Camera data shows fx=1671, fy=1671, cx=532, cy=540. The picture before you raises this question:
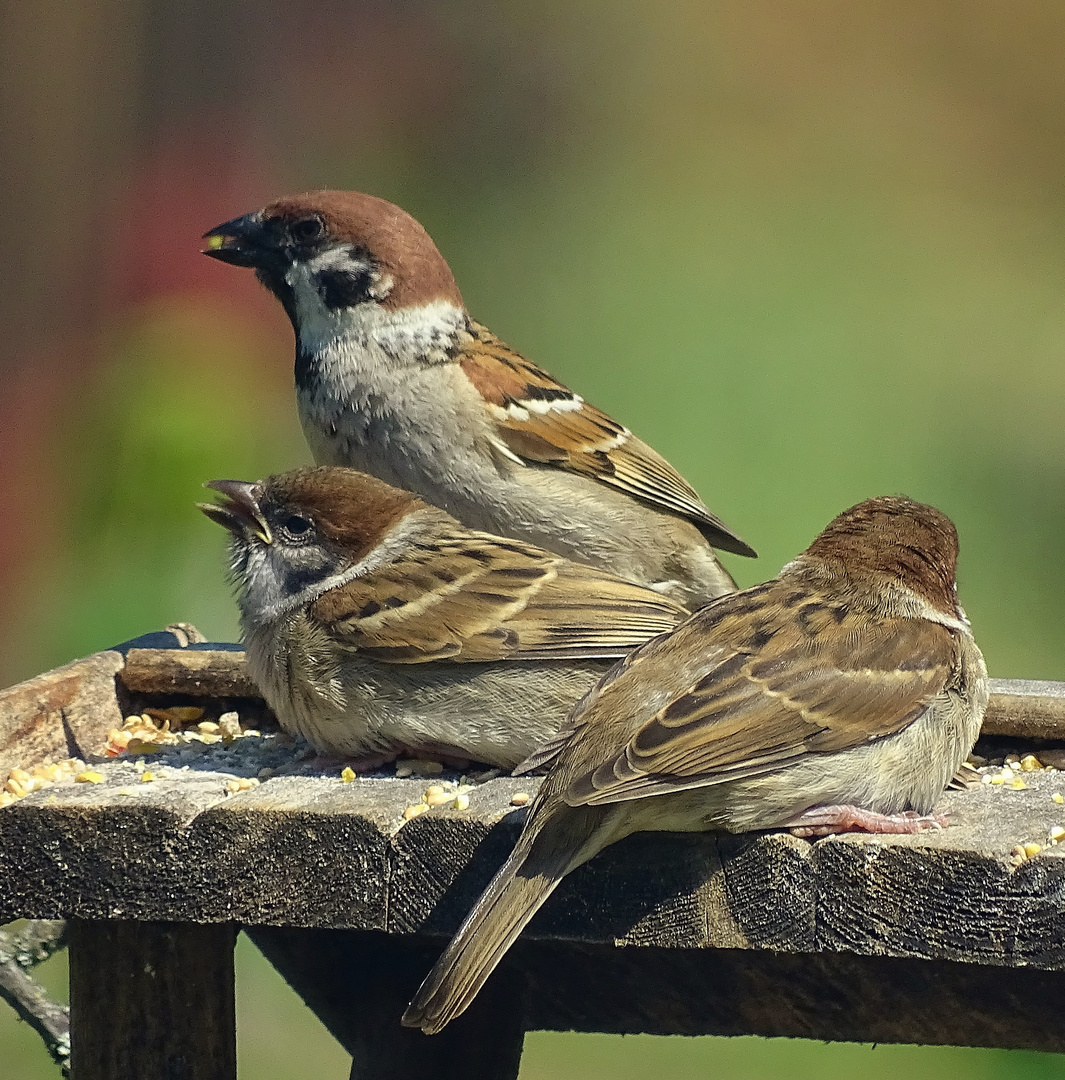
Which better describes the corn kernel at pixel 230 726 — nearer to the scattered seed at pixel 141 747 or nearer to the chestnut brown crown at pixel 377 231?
the scattered seed at pixel 141 747

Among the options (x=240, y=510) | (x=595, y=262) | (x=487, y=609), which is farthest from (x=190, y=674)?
(x=595, y=262)

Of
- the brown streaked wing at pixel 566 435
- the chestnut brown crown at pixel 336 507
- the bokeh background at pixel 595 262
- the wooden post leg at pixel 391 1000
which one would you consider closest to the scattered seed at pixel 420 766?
the wooden post leg at pixel 391 1000

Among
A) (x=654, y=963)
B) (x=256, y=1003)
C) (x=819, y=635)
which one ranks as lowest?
(x=256, y=1003)

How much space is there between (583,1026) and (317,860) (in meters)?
0.96

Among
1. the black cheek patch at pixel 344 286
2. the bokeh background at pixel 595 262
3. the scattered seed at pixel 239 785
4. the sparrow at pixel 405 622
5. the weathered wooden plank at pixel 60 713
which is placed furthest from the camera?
the bokeh background at pixel 595 262

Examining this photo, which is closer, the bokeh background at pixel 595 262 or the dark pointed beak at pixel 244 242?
the dark pointed beak at pixel 244 242

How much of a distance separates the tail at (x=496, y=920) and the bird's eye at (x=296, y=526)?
37.2 inches

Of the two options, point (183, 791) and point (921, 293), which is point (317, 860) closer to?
point (183, 791)

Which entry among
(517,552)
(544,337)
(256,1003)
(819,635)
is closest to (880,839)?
(819,635)

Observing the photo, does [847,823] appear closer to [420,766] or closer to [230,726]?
[420,766]

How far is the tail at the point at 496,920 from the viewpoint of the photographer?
1.98 metres

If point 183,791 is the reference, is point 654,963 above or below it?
below

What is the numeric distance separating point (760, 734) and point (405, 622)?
0.68 meters

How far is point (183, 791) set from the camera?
236 centimetres
